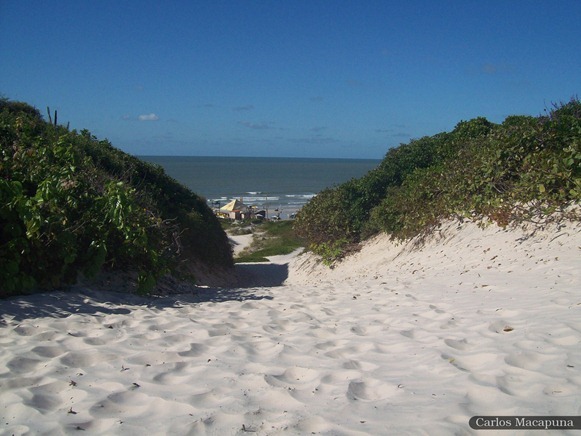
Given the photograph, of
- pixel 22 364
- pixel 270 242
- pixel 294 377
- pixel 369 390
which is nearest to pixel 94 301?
pixel 22 364

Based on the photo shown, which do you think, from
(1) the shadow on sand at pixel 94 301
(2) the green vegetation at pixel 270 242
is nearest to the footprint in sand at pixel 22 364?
(1) the shadow on sand at pixel 94 301

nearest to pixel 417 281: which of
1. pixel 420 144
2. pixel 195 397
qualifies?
pixel 195 397

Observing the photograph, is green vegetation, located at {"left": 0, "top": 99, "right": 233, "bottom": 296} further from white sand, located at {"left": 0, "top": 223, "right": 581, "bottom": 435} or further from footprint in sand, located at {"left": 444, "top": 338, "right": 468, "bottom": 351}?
footprint in sand, located at {"left": 444, "top": 338, "right": 468, "bottom": 351}

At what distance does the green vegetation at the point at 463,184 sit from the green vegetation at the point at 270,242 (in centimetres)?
700

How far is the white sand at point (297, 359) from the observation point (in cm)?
305

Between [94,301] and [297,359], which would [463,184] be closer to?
[297,359]

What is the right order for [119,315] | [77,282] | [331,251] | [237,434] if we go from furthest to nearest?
1. [331,251]
2. [77,282]
3. [119,315]
4. [237,434]

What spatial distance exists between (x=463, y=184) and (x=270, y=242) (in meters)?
20.6

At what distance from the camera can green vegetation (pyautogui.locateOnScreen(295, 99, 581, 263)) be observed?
9.17m

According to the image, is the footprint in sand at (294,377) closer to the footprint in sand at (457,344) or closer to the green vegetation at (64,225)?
the footprint in sand at (457,344)

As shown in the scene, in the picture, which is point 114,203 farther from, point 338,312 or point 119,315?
point 338,312

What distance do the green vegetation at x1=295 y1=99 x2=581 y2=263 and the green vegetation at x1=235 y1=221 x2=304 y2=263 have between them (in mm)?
7003

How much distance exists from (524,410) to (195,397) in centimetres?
215

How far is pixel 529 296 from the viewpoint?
570cm
